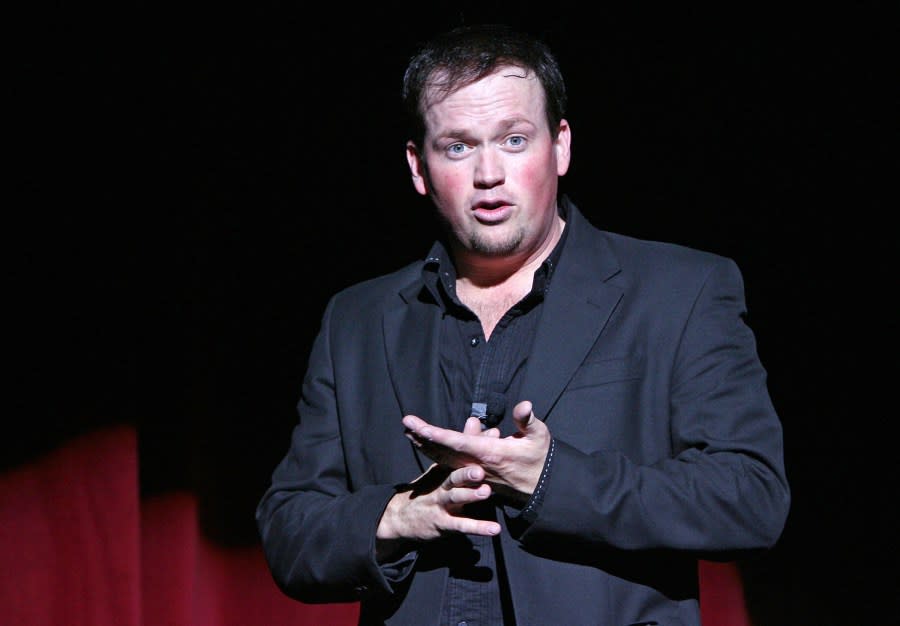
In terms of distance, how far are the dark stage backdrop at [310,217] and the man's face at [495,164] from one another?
0.73 m

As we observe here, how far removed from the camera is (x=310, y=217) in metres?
2.86

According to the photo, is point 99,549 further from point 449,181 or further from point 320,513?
point 449,181

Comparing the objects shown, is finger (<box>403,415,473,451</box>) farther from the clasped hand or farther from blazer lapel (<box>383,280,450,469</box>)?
blazer lapel (<box>383,280,450,469</box>)

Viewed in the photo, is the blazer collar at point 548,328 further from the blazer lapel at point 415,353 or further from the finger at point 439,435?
the finger at point 439,435

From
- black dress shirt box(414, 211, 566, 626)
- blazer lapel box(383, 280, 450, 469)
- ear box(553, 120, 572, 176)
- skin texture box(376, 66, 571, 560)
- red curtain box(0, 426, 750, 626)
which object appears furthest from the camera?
red curtain box(0, 426, 750, 626)

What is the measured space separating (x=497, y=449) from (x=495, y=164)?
58 centimetres

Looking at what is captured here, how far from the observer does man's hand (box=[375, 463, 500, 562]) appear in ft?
5.30

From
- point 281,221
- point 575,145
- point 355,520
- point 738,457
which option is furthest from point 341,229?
point 738,457

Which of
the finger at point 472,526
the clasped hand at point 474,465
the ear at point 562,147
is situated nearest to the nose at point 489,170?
the ear at point 562,147

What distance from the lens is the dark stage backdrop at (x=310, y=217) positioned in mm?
2594

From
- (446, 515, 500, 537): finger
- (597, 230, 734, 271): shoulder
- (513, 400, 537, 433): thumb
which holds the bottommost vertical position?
(446, 515, 500, 537): finger

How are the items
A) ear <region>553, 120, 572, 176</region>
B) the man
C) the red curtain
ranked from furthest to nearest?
the red curtain
ear <region>553, 120, 572, 176</region>
the man

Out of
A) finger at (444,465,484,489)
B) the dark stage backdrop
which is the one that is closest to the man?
finger at (444,465,484,489)

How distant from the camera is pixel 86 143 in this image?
2.72 m
